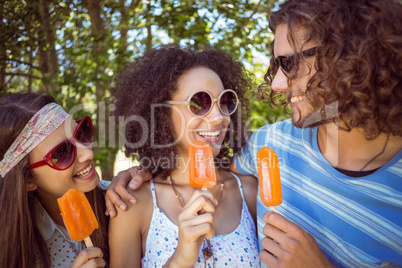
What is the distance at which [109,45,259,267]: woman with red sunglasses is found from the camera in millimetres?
2525

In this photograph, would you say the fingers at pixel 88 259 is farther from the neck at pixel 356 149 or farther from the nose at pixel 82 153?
the neck at pixel 356 149

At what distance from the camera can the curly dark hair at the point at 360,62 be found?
2174 mm

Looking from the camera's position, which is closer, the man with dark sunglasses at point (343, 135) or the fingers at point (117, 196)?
the man with dark sunglasses at point (343, 135)

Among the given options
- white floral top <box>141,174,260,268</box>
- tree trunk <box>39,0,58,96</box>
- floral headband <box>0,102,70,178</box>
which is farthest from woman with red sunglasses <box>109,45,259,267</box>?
tree trunk <box>39,0,58,96</box>

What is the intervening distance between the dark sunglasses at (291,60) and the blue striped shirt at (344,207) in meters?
0.55

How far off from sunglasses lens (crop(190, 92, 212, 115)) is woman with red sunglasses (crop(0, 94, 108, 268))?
90 cm

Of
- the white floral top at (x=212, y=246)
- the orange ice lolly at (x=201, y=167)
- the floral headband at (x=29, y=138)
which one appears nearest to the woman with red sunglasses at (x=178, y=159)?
the white floral top at (x=212, y=246)

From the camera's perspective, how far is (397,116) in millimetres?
2256

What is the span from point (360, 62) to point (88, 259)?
7.11 feet

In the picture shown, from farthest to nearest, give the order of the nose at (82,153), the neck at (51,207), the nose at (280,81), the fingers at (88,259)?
the neck at (51,207) < the nose at (82,153) < the nose at (280,81) < the fingers at (88,259)

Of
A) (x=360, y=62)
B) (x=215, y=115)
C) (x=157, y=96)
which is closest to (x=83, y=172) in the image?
(x=157, y=96)

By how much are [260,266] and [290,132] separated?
1.07m

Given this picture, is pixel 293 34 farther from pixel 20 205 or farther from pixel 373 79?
pixel 20 205

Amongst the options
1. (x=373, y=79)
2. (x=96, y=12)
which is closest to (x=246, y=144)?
(x=373, y=79)
